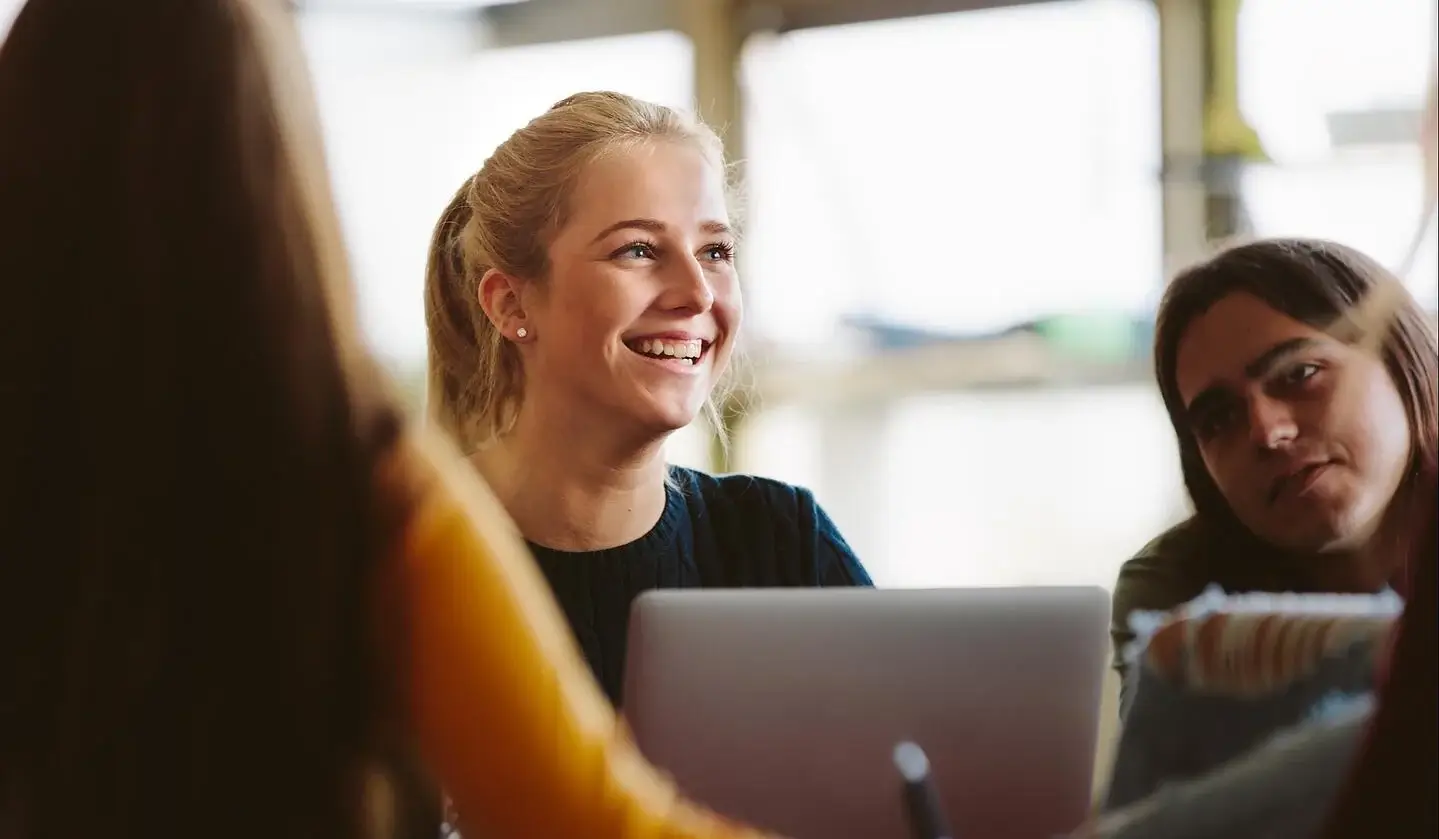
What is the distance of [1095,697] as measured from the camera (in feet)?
3.29

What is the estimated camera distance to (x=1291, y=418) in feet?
4.80

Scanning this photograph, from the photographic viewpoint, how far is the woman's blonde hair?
1710mm

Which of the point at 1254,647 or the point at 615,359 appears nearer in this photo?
the point at 1254,647

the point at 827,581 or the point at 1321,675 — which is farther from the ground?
the point at 1321,675

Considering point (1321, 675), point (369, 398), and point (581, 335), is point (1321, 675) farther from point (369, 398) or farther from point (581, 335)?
point (581, 335)

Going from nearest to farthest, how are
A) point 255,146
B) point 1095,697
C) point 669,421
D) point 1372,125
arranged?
point 255,146 < point 1095,697 < point 669,421 < point 1372,125

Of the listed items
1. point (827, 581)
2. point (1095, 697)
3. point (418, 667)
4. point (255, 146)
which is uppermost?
point (255, 146)

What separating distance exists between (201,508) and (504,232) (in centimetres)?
97

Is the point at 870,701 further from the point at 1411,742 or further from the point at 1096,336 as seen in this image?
the point at 1096,336

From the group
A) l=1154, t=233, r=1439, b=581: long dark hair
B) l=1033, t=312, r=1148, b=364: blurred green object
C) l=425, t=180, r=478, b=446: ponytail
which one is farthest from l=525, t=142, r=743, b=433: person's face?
l=1033, t=312, r=1148, b=364: blurred green object

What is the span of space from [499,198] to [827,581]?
1.95ft

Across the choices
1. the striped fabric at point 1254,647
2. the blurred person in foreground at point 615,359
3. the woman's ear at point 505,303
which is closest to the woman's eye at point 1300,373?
the blurred person in foreground at point 615,359

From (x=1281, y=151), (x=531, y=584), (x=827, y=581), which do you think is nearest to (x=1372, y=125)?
(x=1281, y=151)

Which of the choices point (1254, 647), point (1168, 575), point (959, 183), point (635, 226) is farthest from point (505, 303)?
point (959, 183)
